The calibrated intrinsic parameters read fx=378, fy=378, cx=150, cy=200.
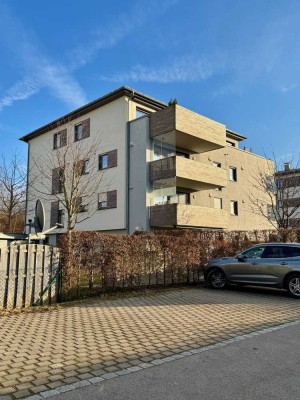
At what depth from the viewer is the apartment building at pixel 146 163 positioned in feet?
81.6

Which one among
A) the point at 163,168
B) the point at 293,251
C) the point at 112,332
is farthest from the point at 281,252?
the point at 163,168

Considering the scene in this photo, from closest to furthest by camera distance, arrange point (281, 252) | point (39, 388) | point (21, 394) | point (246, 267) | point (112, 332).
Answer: point (21, 394), point (39, 388), point (112, 332), point (281, 252), point (246, 267)

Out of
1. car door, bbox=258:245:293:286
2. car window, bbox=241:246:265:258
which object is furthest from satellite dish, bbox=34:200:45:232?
car door, bbox=258:245:293:286

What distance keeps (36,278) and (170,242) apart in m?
5.29

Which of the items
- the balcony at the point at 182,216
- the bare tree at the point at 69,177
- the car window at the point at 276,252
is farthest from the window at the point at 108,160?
the car window at the point at 276,252

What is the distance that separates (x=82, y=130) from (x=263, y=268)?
68.6ft

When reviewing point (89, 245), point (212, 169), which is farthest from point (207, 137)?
point (89, 245)

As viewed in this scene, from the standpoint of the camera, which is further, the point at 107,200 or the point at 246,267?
the point at 107,200

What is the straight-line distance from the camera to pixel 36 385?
14.4 feet

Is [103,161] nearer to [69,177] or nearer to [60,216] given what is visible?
[60,216]

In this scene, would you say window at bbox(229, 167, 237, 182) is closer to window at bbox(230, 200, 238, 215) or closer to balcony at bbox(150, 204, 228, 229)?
window at bbox(230, 200, 238, 215)

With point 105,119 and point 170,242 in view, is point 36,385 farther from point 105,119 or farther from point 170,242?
point 105,119

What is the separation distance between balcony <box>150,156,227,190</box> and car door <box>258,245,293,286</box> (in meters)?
12.5

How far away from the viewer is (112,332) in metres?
6.97
